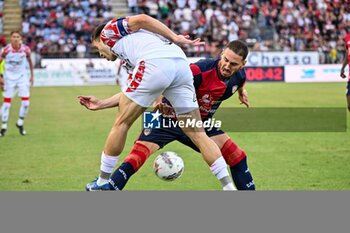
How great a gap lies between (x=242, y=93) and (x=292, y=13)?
105 ft

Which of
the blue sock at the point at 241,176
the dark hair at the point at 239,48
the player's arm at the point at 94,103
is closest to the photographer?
the dark hair at the point at 239,48

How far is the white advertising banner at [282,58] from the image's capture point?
33.9 m

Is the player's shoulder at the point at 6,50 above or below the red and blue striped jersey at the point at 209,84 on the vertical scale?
below

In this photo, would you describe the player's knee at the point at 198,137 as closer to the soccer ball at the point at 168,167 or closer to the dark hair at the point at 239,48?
the soccer ball at the point at 168,167

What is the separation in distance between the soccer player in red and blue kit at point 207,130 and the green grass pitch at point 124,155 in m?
1.44

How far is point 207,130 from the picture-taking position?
7.34 meters

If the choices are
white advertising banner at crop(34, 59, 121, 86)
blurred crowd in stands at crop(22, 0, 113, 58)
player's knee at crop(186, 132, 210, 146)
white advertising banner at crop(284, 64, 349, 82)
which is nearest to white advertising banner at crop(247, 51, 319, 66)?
white advertising banner at crop(284, 64, 349, 82)

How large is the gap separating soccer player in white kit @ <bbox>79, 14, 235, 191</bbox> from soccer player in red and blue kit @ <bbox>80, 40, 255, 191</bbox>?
0.25 m

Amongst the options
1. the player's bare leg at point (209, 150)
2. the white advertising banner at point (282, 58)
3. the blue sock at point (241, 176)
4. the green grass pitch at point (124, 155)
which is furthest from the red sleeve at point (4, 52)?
the white advertising banner at point (282, 58)

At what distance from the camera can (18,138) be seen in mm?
14297

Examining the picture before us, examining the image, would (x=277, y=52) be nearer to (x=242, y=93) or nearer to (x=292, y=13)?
(x=292, y=13)

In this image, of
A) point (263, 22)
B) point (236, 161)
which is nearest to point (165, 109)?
point (236, 161)

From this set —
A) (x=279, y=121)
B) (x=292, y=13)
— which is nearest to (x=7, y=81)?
(x=279, y=121)

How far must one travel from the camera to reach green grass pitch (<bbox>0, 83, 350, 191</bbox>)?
30.1 ft
